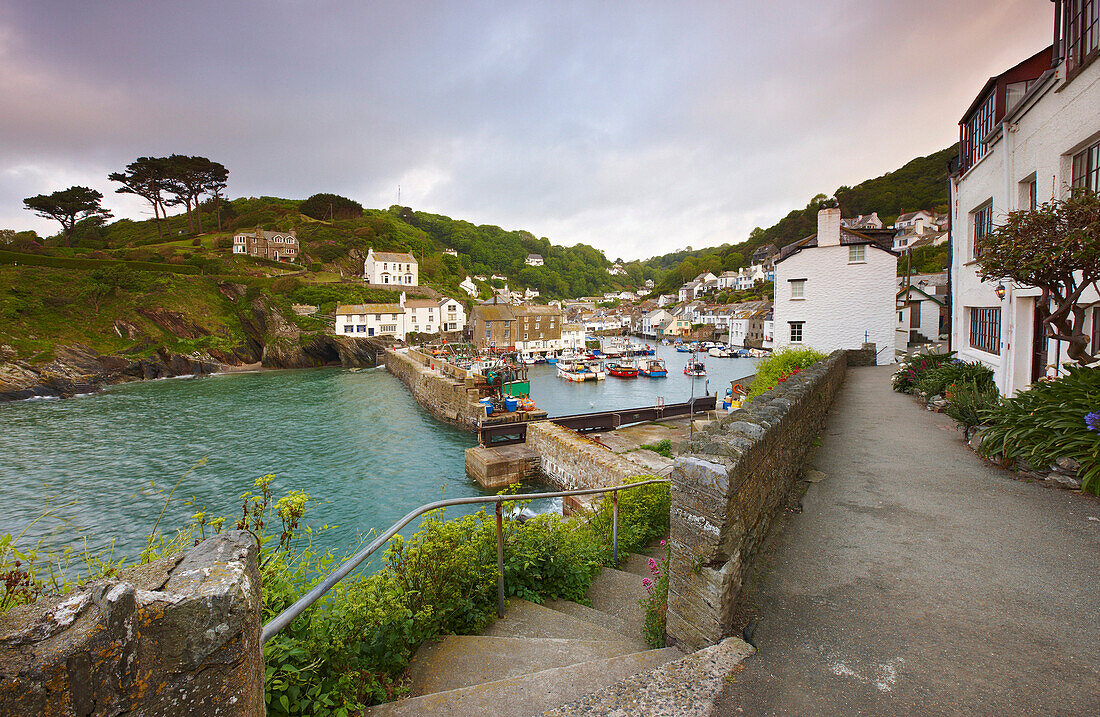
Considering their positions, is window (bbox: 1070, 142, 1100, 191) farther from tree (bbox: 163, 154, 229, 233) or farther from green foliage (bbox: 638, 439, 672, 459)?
tree (bbox: 163, 154, 229, 233)

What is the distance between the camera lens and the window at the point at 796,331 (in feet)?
78.9

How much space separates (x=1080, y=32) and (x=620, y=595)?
11.6 m

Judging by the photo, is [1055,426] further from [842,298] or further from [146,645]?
[842,298]

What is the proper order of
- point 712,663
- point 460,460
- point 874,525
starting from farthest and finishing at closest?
point 460,460 → point 874,525 → point 712,663

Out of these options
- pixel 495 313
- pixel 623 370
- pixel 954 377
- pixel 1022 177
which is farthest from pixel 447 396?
pixel 495 313

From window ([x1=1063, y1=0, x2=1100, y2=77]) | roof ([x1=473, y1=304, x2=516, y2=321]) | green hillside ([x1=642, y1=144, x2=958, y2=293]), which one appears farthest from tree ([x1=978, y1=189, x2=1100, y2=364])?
green hillside ([x1=642, y1=144, x2=958, y2=293])

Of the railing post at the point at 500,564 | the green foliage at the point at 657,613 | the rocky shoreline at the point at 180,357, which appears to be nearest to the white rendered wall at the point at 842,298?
the green foliage at the point at 657,613

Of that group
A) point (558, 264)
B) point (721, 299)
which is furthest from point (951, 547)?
point (558, 264)

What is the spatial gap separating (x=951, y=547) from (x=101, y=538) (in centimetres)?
1905

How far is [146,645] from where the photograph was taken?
4.58ft

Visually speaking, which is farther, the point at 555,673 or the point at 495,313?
the point at 495,313

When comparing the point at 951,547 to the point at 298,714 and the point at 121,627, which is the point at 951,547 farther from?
the point at 121,627

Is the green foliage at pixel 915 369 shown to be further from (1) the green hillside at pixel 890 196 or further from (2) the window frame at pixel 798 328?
(1) the green hillside at pixel 890 196

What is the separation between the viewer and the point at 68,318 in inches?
1781
